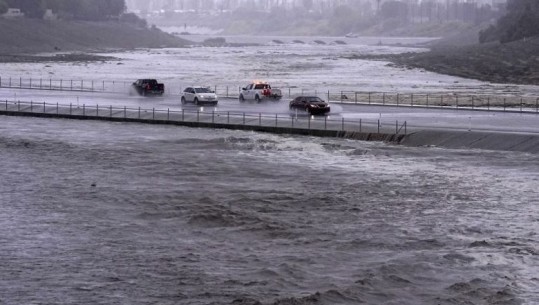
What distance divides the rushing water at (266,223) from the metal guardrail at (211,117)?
360 cm

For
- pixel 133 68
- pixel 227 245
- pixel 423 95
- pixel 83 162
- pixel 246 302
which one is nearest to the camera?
pixel 246 302

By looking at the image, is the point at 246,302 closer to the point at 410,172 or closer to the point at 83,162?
the point at 410,172

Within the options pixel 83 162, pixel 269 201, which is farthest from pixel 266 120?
pixel 269 201

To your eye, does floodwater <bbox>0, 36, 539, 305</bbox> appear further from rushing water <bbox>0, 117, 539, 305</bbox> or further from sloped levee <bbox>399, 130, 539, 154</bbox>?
sloped levee <bbox>399, 130, 539, 154</bbox>

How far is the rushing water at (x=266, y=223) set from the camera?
28.8 m

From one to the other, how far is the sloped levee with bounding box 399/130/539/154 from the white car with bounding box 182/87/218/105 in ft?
73.7

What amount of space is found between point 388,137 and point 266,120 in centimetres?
965

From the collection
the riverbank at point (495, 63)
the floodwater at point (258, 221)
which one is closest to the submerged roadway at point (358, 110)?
the floodwater at point (258, 221)

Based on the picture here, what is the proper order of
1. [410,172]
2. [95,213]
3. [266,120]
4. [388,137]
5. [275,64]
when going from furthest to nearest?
[275,64] < [266,120] < [388,137] < [410,172] < [95,213]

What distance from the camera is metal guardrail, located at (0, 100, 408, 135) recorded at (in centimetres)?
6003

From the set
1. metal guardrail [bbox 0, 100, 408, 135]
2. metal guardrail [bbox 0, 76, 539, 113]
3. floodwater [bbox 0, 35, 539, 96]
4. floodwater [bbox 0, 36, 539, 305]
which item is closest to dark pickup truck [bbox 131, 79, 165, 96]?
metal guardrail [bbox 0, 76, 539, 113]

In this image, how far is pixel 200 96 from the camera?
7550 centimetres

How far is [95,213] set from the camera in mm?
38531

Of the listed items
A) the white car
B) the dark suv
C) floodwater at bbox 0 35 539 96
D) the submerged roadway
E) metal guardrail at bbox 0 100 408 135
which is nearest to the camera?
the submerged roadway
